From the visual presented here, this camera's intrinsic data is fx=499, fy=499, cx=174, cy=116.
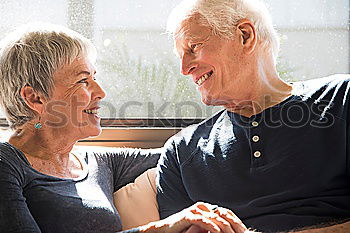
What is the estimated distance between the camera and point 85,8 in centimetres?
230

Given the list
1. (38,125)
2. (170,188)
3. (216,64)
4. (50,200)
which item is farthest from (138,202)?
(216,64)

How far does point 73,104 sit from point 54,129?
11cm

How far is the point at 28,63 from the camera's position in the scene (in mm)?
1728

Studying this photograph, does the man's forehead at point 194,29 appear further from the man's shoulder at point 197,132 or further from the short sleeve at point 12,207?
the short sleeve at point 12,207

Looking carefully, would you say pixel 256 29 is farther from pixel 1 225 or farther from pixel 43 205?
pixel 1 225

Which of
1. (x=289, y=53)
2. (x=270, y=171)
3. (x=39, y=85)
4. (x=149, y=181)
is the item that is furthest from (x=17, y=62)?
(x=289, y=53)

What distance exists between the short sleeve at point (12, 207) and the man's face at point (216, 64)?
718mm

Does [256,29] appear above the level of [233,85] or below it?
above

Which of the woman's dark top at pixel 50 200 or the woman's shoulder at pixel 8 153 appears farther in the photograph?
the woman's shoulder at pixel 8 153

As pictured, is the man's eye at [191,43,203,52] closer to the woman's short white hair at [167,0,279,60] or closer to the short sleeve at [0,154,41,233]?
the woman's short white hair at [167,0,279,60]

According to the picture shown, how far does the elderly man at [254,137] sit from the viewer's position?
5.36 feet

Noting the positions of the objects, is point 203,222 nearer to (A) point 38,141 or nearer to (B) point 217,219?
(B) point 217,219

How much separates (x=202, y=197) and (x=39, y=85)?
69cm

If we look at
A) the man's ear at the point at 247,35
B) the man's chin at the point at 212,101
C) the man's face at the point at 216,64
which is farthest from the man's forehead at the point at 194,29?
the man's chin at the point at 212,101
